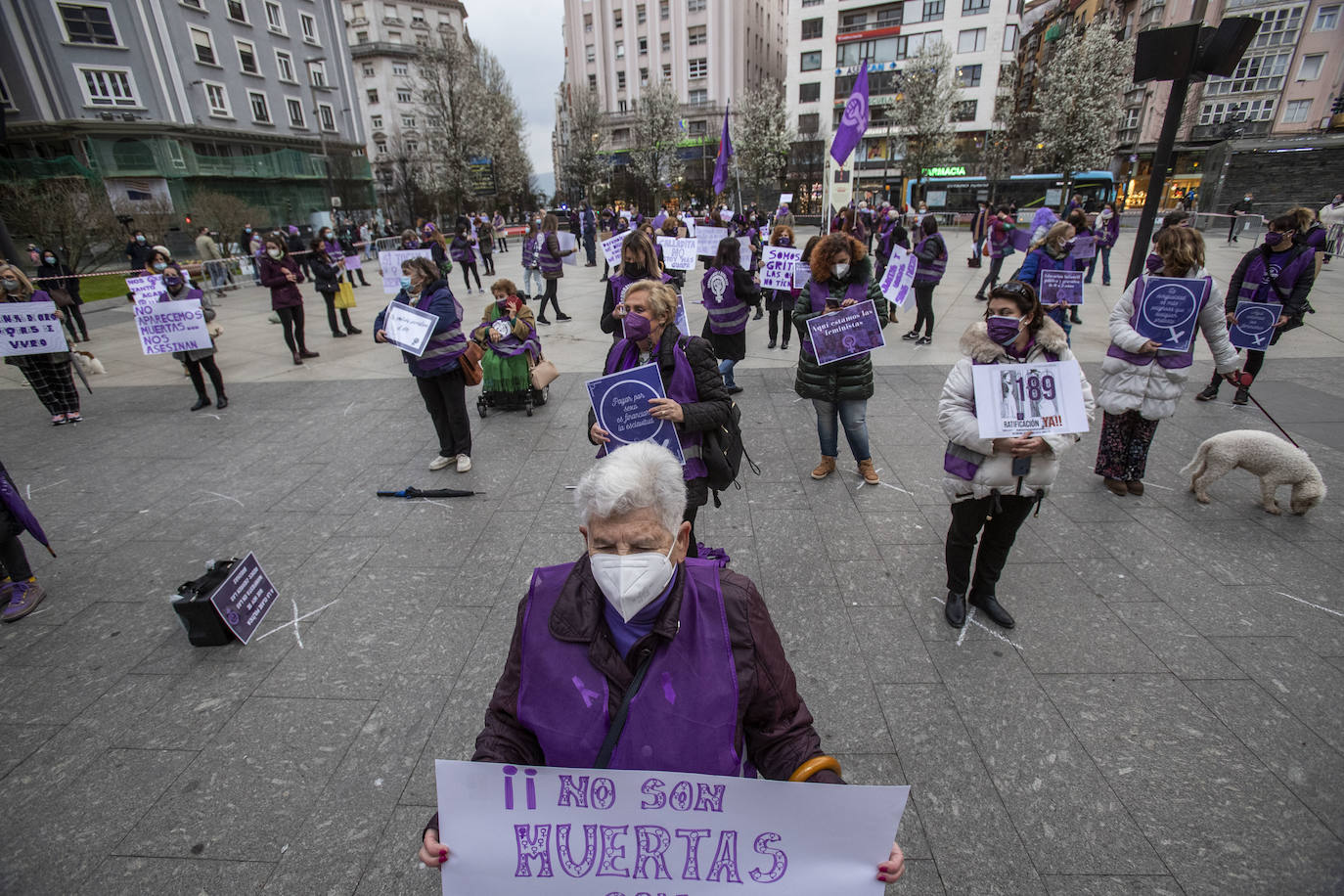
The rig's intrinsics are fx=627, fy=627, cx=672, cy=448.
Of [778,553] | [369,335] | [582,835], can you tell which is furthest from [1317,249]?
[369,335]

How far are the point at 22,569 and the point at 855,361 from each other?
598 cm

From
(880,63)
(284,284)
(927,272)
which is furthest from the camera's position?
(880,63)

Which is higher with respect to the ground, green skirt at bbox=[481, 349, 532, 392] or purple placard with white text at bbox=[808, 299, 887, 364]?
purple placard with white text at bbox=[808, 299, 887, 364]

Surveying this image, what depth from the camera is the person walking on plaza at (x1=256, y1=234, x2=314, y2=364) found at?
9438 millimetres

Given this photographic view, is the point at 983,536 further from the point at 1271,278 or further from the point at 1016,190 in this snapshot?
the point at 1016,190

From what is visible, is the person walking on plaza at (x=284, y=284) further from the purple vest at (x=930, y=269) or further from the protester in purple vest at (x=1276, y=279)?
the protester in purple vest at (x=1276, y=279)

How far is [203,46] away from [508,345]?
4321 centimetres

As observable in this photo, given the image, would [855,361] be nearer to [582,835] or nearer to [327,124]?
[582,835]

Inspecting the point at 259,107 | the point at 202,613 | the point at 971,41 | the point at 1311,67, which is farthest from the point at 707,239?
the point at 971,41

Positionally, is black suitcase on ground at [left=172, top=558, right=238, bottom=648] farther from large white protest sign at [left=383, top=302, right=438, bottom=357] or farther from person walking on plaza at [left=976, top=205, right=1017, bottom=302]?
person walking on plaza at [left=976, top=205, right=1017, bottom=302]

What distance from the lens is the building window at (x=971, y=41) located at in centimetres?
4853

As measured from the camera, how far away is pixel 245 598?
376cm

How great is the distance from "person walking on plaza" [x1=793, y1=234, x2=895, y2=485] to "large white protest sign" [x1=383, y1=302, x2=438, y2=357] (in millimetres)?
3127

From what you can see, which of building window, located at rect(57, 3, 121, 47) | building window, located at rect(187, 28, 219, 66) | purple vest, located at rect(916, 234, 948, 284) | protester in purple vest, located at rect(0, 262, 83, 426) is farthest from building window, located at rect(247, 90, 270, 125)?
purple vest, located at rect(916, 234, 948, 284)
